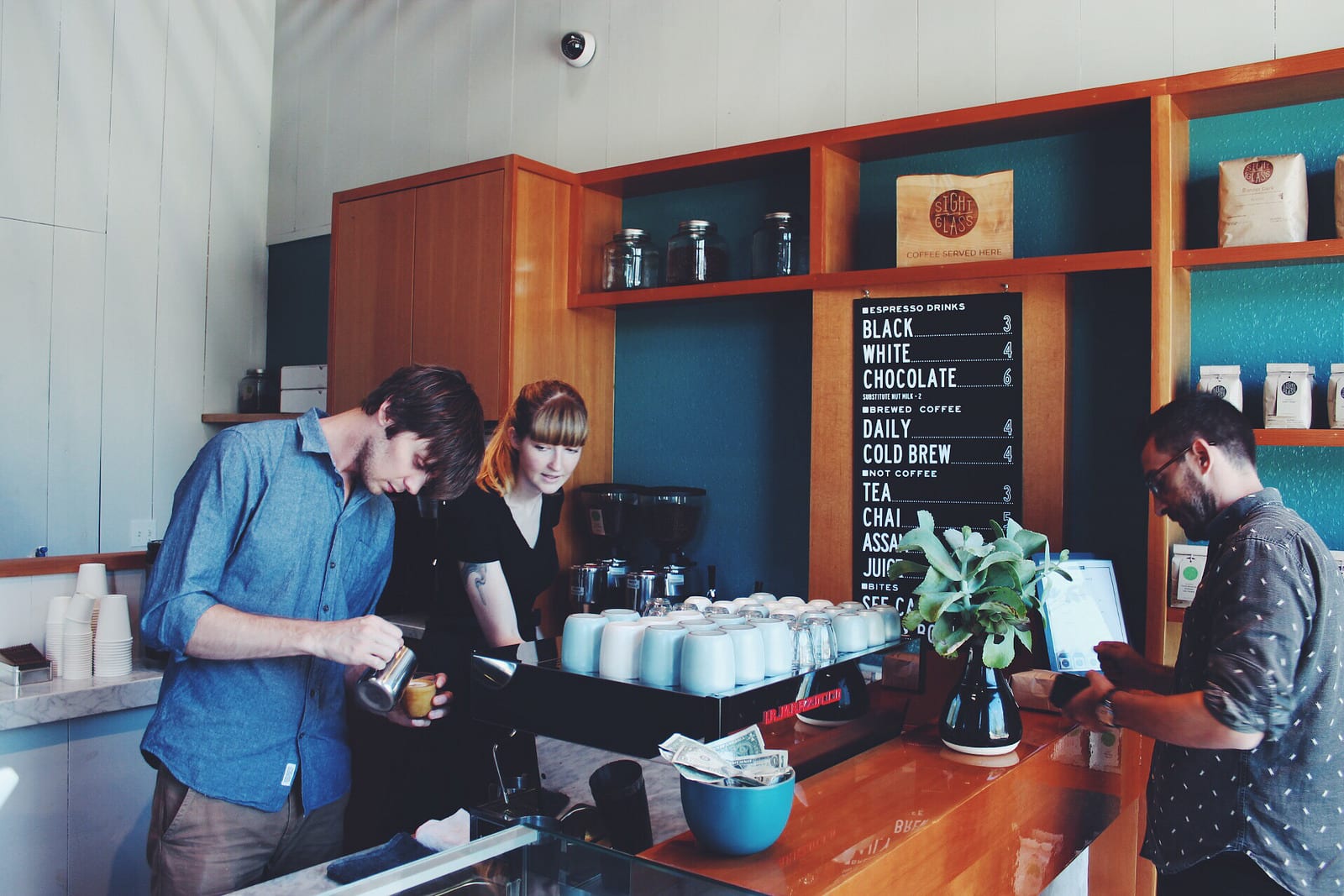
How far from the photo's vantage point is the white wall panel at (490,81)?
4.20 meters

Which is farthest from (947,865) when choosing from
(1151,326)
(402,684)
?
(1151,326)

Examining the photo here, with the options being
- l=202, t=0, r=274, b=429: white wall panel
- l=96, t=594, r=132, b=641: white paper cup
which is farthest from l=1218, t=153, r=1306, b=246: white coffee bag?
l=202, t=0, r=274, b=429: white wall panel

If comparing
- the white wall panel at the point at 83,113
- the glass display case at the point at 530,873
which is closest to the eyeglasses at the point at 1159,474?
the glass display case at the point at 530,873

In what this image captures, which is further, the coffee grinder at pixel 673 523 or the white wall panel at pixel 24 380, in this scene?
the white wall panel at pixel 24 380

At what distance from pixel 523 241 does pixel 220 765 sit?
2054 mm

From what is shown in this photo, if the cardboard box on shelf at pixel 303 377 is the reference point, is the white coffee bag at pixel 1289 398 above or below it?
below

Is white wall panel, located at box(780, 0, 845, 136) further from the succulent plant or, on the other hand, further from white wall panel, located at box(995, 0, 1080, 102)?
the succulent plant

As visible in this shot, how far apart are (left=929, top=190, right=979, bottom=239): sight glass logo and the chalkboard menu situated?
0.63 feet

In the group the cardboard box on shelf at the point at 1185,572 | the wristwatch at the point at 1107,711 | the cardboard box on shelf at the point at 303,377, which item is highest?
the cardboard box on shelf at the point at 303,377

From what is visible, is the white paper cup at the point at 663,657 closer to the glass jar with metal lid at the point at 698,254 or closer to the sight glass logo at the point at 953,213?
the sight glass logo at the point at 953,213

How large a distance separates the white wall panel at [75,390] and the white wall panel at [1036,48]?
3.94 metres

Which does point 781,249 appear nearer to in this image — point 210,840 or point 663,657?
point 663,657

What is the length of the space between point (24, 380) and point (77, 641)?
2011mm

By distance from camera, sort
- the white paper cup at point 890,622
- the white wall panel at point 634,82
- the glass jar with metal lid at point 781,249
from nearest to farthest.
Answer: the white paper cup at point 890,622 < the glass jar with metal lid at point 781,249 < the white wall panel at point 634,82
